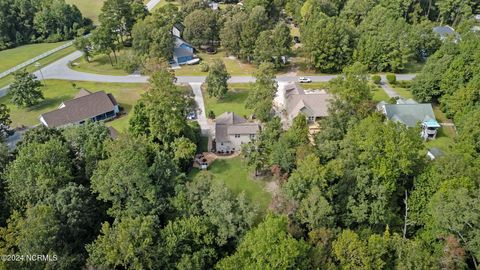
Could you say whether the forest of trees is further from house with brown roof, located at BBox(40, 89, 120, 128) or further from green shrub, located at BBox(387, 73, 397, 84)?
green shrub, located at BBox(387, 73, 397, 84)

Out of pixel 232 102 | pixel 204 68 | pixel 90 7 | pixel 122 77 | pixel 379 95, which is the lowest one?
pixel 232 102

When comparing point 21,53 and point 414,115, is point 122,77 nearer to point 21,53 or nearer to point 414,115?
point 21,53

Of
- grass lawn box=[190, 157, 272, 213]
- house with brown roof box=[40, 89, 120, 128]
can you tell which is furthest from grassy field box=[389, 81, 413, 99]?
house with brown roof box=[40, 89, 120, 128]

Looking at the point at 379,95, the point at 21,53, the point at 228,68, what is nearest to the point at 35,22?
the point at 21,53

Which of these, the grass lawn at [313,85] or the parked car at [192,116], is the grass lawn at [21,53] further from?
the grass lawn at [313,85]

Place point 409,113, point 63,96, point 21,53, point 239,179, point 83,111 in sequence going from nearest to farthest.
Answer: point 239,179 → point 409,113 → point 83,111 → point 63,96 → point 21,53

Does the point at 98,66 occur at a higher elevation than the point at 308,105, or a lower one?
lower

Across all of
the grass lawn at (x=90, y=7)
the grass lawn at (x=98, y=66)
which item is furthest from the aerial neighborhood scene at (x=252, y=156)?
the grass lawn at (x=90, y=7)
